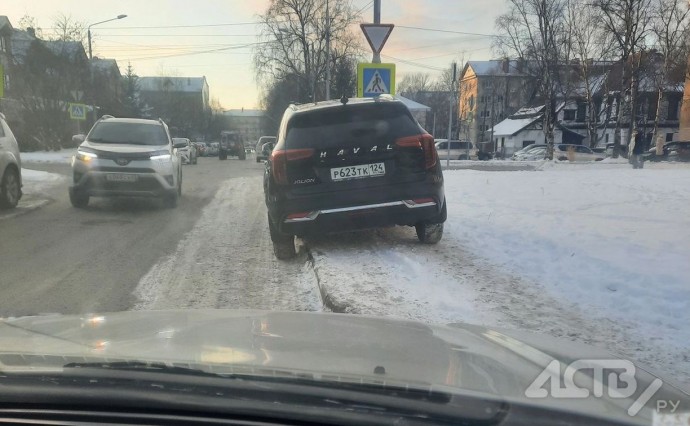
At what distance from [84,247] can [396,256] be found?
13.7ft

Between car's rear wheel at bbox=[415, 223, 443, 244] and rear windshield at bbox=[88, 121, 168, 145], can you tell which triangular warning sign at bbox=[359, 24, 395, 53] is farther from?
car's rear wheel at bbox=[415, 223, 443, 244]

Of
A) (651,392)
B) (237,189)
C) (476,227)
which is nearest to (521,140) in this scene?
(237,189)

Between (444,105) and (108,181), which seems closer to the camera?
(108,181)

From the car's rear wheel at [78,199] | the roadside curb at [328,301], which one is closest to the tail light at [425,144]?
the roadside curb at [328,301]

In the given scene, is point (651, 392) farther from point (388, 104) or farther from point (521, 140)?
point (521, 140)

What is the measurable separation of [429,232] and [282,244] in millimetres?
1861

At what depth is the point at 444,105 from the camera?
313 feet

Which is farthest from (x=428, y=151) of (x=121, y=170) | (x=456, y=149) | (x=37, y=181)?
(x=456, y=149)

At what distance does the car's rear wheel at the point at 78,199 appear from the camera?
11.0 metres

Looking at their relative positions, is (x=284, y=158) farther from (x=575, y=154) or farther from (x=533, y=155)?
(x=533, y=155)

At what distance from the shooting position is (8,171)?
10750 mm

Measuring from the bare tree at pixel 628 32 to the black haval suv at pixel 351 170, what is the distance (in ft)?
116

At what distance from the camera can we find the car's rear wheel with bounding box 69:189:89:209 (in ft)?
36.2

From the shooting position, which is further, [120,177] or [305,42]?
[305,42]
